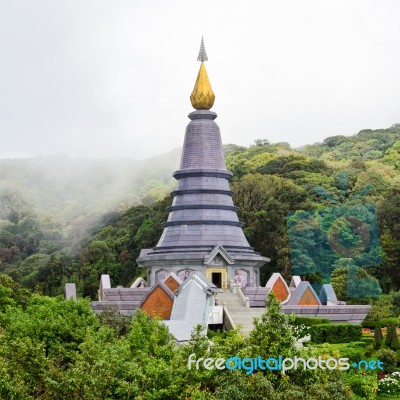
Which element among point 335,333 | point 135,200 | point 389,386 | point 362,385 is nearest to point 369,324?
point 335,333

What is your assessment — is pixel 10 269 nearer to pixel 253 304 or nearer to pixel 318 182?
pixel 318 182

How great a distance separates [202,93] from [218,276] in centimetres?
942

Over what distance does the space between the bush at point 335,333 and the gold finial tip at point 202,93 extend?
15514 mm

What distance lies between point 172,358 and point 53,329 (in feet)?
19.8

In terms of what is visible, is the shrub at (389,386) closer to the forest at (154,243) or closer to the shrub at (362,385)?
the forest at (154,243)

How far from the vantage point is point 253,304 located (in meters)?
38.0

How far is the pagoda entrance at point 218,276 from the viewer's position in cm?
3944

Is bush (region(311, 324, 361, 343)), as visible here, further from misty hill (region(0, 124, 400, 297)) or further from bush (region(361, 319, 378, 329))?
misty hill (region(0, 124, 400, 297))

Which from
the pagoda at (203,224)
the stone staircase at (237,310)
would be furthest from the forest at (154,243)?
the pagoda at (203,224)

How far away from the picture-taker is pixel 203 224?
4106cm

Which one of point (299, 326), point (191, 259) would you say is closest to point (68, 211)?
point (191, 259)

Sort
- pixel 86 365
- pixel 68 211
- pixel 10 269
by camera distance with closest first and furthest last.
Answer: pixel 86 365
pixel 10 269
pixel 68 211

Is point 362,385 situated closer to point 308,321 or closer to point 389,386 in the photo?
point 389,386

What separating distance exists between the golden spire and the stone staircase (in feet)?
33.7
